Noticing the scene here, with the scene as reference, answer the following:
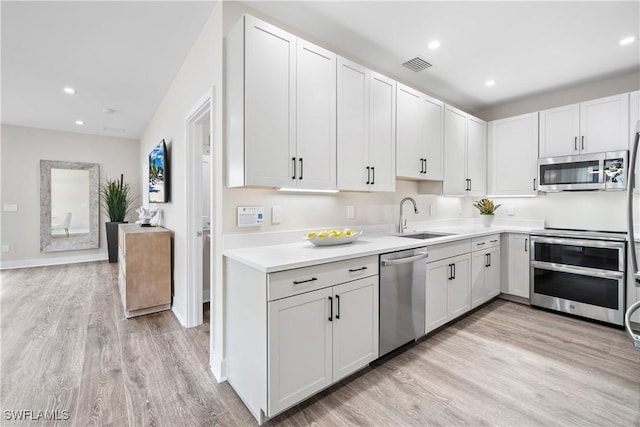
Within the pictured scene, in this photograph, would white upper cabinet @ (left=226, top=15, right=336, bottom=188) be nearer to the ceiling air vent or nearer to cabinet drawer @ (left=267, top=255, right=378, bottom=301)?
cabinet drawer @ (left=267, top=255, right=378, bottom=301)

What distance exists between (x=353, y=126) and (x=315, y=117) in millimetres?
403

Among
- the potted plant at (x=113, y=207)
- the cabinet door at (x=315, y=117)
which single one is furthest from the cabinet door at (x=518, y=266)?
the potted plant at (x=113, y=207)

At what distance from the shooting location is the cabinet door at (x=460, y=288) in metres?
2.76

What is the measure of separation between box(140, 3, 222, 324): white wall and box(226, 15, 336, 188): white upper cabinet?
23 cm

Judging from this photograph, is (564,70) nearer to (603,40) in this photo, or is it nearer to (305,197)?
(603,40)

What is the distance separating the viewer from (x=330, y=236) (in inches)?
84.0

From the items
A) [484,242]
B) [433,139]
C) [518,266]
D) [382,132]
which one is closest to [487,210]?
[518,266]

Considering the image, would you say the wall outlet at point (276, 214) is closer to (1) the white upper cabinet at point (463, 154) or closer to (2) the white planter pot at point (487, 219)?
(1) the white upper cabinet at point (463, 154)

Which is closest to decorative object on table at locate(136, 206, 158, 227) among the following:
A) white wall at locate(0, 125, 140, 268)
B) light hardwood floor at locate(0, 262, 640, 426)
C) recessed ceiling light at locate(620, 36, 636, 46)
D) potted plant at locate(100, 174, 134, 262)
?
light hardwood floor at locate(0, 262, 640, 426)

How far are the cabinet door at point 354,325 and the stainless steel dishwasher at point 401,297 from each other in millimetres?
98

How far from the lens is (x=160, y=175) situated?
3635 mm

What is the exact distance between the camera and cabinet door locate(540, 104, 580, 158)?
131 inches

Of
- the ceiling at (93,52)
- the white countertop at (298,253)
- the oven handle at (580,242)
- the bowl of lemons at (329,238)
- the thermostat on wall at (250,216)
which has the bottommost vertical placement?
the oven handle at (580,242)

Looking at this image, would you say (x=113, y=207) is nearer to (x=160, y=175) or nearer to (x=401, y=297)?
(x=160, y=175)
